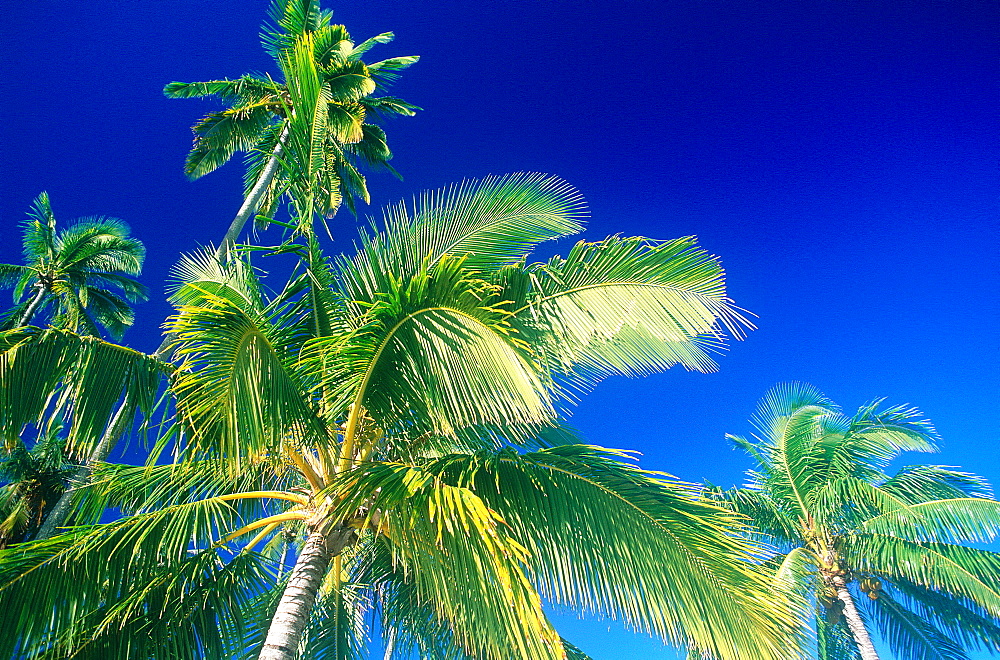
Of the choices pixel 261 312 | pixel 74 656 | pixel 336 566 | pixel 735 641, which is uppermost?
pixel 261 312

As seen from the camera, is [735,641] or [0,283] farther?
[0,283]

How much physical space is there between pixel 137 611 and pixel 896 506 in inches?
503

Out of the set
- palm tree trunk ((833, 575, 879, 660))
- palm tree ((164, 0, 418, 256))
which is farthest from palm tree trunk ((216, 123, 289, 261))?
palm tree trunk ((833, 575, 879, 660))

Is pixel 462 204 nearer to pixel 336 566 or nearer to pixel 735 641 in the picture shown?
pixel 336 566

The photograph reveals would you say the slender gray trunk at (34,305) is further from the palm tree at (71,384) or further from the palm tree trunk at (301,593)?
the palm tree trunk at (301,593)

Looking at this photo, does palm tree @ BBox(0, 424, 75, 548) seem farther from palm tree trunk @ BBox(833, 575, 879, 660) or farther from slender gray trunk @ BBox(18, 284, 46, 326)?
palm tree trunk @ BBox(833, 575, 879, 660)

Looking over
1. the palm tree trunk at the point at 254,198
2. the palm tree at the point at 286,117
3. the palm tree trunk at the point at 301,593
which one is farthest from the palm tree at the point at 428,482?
the palm tree trunk at the point at 254,198

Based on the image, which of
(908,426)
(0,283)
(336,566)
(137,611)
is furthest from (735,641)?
(0,283)

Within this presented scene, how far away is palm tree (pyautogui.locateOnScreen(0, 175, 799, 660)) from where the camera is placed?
3.79 metres

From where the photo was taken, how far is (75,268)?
1970 cm

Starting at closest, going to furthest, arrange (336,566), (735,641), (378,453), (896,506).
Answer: (735,641) < (378,453) < (336,566) < (896,506)

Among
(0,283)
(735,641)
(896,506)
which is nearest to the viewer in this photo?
(735,641)

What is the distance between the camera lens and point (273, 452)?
14.1 ft

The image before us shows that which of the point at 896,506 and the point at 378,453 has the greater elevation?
the point at 378,453
